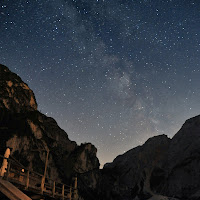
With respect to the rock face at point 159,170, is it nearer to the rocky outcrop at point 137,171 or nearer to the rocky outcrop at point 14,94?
the rocky outcrop at point 137,171

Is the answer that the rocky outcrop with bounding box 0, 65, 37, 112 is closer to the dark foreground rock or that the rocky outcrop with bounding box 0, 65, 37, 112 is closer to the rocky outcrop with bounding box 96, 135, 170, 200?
the dark foreground rock

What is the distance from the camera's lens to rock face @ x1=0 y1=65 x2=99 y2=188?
37.2 m

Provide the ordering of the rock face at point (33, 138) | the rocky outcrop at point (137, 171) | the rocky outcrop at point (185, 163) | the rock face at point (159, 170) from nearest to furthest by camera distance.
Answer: the rock face at point (33, 138)
the rocky outcrop at point (185, 163)
the rock face at point (159, 170)
the rocky outcrop at point (137, 171)

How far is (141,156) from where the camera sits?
5997 cm

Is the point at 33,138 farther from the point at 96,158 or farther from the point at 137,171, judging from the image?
the point at 137,171

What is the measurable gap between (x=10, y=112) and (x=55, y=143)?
1293cm

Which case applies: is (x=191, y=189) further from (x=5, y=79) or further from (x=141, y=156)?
(x=5, y=79)

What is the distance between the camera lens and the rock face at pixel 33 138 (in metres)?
37.2

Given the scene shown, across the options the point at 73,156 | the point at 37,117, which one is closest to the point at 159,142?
the point at 73,156

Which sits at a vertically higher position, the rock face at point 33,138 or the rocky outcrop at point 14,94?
the rocky outcrop at point 14,94

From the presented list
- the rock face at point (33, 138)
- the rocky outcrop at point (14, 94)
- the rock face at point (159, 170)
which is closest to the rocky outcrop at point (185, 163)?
the rock face at point (159, 170)

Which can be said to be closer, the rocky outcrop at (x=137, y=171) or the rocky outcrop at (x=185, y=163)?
the rocky outcrop at (x=185, y=163)

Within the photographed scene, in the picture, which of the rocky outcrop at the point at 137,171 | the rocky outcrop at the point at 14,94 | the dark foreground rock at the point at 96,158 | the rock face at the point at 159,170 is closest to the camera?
the dark foreground rock at the point at 96,158

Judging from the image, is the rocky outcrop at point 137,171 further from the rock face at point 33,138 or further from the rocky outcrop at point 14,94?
the rocky outcrop at point 14,94
